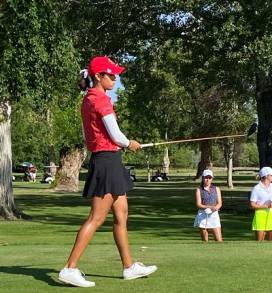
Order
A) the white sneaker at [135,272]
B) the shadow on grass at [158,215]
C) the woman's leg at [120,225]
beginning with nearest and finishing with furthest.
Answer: the white sneaker at [135,272]
the woman's leg at [120,225]
the shadow on grass at [158,215]

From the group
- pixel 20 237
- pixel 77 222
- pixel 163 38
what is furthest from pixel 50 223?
pixel 163 38

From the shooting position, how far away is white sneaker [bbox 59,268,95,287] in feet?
22.7

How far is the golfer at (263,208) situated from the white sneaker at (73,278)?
7126 millimetres

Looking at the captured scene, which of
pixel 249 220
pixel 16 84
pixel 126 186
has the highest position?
pixel 16 84

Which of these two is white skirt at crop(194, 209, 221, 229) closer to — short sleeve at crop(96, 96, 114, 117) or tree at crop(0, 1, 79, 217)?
short sleeve at crop(96, 96, 114, 117)

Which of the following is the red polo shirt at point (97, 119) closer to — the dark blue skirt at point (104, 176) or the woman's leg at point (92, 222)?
the dark blue skirt at point (104, 176)

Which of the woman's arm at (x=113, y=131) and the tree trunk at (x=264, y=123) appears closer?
the woman's arm at (x=113, y=131)

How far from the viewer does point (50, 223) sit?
2394 cm

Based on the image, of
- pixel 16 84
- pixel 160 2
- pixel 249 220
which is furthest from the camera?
pixel 249 220

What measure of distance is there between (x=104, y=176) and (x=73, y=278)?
1.05 meters

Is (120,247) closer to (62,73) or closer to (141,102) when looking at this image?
(62,73)

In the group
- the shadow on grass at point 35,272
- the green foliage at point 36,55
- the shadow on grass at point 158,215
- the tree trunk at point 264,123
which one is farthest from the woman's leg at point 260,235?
the tree trunk at point 264,123

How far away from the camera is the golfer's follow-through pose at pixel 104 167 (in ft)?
23.5

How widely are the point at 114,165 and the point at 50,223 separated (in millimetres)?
17045
